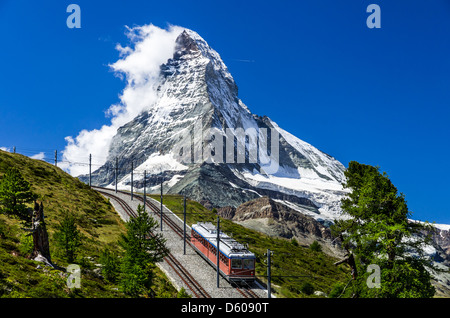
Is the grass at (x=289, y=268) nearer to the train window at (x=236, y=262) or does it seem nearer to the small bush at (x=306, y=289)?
the small bush at (x=306, y=289)

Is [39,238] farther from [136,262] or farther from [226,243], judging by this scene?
[226,243]

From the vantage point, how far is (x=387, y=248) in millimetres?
22781

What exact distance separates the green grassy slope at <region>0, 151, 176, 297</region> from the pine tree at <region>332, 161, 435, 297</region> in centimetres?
1836

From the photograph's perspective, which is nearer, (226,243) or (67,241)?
(67,241)

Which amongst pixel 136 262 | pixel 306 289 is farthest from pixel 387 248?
pixel 306 289

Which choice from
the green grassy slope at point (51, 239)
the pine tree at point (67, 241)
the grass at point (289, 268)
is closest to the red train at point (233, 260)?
the grass at point (289, 268)

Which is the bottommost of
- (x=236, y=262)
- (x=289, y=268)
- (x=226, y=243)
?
(x=289, y=268)

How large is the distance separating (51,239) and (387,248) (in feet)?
115

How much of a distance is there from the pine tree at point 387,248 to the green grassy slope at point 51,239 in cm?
1836

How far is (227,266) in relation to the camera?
43844 mm

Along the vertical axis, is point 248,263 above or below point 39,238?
below

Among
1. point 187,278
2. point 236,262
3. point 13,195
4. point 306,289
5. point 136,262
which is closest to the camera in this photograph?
point 136,262
